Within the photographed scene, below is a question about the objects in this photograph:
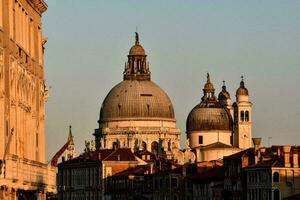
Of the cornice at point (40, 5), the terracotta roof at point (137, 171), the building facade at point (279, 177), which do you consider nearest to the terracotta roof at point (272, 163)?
the building facade at point (279, 177)

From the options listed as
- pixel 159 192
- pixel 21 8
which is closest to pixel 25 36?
pixel 21 8

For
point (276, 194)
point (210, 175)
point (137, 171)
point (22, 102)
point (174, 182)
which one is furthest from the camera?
point (137, 171)

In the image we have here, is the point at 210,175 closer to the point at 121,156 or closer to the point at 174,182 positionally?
the point at 174,182

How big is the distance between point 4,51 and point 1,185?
3707 millimetres

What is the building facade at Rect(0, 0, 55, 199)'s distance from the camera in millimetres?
38375

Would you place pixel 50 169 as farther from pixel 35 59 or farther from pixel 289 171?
pixel 289 171

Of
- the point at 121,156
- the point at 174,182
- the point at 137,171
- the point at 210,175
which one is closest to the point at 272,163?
the point at 210,175

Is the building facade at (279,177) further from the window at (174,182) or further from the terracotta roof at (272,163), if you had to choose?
the window at (174,182)

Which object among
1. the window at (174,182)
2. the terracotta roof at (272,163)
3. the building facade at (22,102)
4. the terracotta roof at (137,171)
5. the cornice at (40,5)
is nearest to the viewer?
the building facade at (22,102)

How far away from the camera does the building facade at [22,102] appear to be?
126ft

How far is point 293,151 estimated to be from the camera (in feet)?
390

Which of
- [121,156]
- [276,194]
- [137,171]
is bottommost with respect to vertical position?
[276,194]

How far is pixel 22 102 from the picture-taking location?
1702 inches

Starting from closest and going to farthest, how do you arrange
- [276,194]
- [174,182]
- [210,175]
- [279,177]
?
[276,194]
[279,177]
[210,175]
[174,182]
